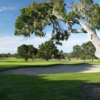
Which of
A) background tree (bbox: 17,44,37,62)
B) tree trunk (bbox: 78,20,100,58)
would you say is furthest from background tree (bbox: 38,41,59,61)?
tree trunk (bbox: 78,20,100,58)

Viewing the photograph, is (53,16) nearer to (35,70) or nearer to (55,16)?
(55,16)

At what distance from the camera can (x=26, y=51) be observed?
235 feet

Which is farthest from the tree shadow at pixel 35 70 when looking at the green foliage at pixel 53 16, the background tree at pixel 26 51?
the background tree at pixel 26 51

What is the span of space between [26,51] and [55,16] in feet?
197

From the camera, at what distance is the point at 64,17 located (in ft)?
35.3

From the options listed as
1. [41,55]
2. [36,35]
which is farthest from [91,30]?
[41,55]

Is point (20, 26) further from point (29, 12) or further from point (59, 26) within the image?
point (59, 26)

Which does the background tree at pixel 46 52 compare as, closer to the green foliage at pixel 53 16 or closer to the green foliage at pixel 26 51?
the green foliage at pixel 26 51

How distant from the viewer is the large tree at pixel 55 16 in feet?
35.2

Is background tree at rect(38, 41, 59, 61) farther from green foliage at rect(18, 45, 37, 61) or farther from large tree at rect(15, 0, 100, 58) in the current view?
large tree at rect(15, 0, 100, 58)

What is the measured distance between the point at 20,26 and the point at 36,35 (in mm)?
1674

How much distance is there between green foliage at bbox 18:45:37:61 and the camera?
69750 mm

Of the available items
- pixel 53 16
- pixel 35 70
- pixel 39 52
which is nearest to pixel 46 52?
pixel 39 52

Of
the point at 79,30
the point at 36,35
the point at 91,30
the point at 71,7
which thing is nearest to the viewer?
the point at 91,30
